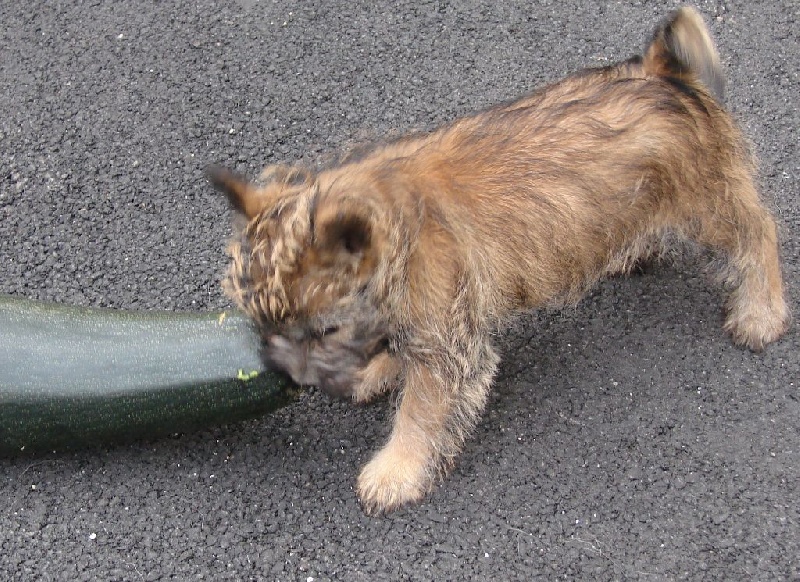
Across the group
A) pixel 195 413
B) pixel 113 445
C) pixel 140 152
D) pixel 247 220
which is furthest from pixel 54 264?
pixel 247 220

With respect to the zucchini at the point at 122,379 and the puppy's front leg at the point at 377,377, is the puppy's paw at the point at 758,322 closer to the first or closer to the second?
the puppy's front leg at the point at 377,377

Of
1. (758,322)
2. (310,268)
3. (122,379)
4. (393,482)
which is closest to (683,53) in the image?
(758,322)

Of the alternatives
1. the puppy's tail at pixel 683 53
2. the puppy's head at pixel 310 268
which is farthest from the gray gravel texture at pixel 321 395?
the puppy's tail at pixel 683 53

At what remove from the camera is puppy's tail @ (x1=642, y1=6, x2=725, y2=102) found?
3754 millimetres

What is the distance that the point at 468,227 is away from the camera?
3475 millimetres

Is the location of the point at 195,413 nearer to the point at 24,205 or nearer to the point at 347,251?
the point at 347,251

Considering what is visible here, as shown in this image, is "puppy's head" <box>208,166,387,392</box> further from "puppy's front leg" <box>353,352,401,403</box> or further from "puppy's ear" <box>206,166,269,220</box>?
"puppy's front leg" <box>353,352,401,403</box>

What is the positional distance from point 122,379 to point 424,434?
143 centimetres

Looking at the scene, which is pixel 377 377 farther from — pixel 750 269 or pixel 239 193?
pixel 750 269

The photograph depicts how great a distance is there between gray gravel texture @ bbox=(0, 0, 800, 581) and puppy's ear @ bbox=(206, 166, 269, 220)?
4.37 feet

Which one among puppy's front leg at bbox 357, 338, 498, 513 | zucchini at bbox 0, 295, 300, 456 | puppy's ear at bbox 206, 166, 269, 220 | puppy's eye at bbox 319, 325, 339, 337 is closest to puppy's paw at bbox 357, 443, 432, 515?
puppy's front leg at bbox 357, 338, 498, 513

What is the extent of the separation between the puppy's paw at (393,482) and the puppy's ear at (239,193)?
4.67 feet

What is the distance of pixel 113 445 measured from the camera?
3986mm

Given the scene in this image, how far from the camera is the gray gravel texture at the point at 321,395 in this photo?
3781 millimetres
